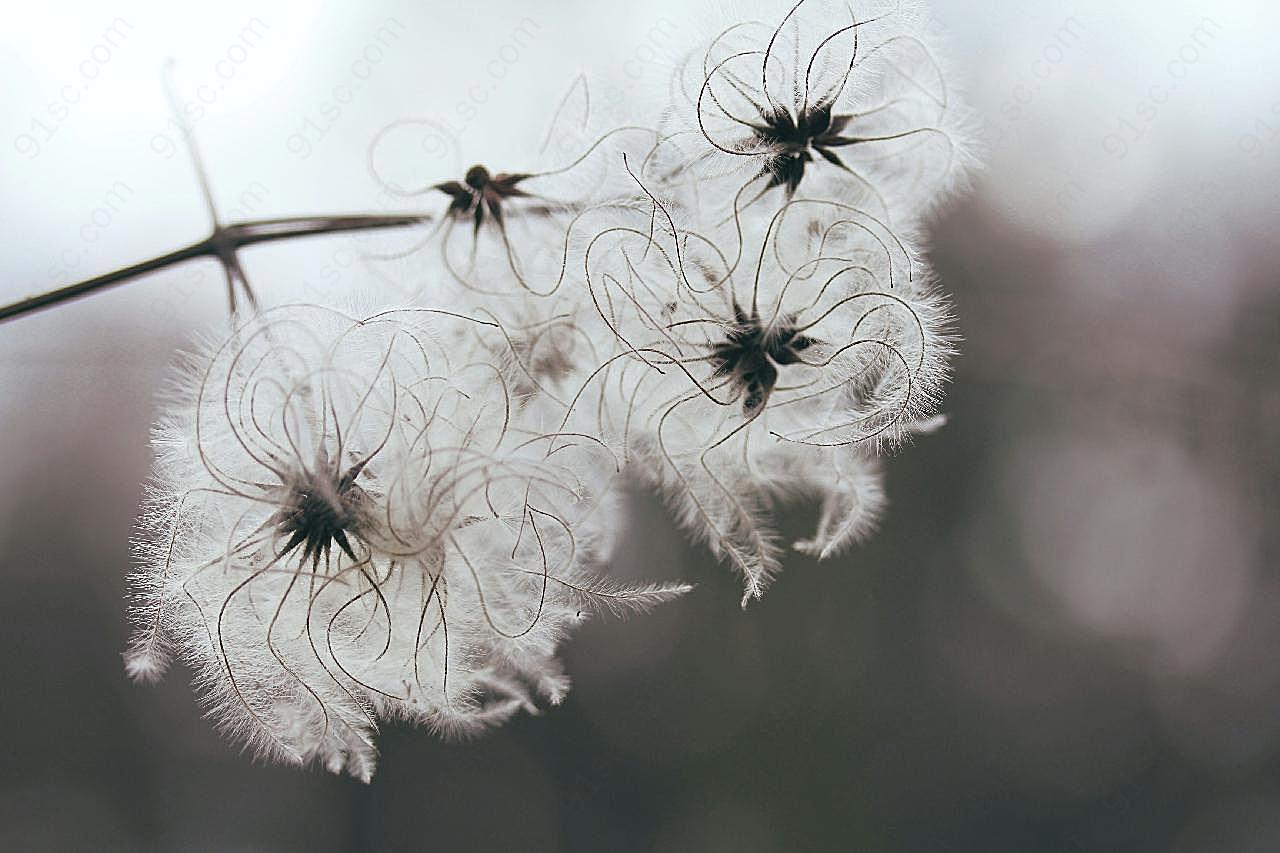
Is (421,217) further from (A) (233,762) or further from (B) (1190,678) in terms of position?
(A) (233,762)

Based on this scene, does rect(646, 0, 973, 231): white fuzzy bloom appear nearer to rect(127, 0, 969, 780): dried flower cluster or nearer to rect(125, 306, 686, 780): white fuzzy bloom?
rect(127, 0, 969, 780): dried flower cluster

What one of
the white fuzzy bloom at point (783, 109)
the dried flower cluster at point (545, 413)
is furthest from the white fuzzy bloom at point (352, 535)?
A: the white fuzzy bloom at point (783, 109)

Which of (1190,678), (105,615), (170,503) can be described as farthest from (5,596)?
(1190,678)

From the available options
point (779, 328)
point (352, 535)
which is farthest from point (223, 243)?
point (779, 328)

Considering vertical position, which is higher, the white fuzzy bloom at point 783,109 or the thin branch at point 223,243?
the white fuzzy bloom at point 783,109

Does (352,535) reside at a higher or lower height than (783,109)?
lower

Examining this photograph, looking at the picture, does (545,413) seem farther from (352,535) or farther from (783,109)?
(783,109)

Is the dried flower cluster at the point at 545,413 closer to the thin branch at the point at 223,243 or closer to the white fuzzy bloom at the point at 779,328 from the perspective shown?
the white fuzzy bloom at the point at 779,328
